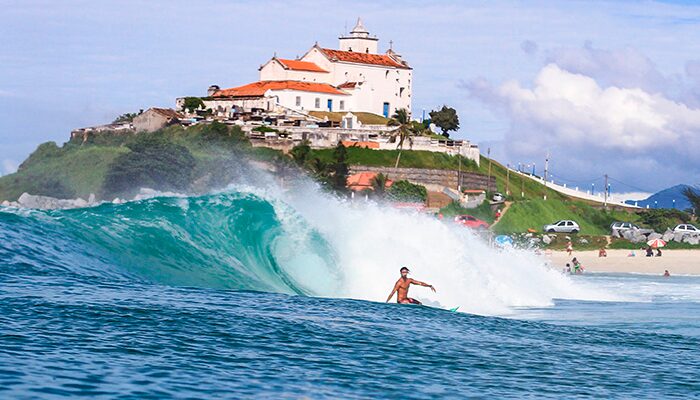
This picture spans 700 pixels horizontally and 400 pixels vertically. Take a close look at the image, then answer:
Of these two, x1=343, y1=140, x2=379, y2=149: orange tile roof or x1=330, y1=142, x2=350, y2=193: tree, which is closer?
x1=330, y1=142, x2=350, y2=193: tree

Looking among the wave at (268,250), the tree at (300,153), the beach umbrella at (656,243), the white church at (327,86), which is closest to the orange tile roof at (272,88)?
the white church at (327,86)

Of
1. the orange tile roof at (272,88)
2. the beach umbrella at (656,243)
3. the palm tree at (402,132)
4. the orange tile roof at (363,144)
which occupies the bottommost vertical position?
the beach umbrella at (656,243)

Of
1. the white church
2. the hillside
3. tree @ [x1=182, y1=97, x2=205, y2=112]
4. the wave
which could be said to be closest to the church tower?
the white church

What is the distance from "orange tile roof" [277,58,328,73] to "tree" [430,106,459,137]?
38.5 ft

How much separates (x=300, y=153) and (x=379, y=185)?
5.96 meters

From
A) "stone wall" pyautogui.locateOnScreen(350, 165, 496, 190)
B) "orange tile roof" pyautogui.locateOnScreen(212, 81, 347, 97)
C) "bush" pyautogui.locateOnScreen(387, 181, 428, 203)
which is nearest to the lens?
"bush" pyautogui.locateOnScreen(387, 181, 428, 203)

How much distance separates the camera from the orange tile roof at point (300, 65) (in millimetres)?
105344

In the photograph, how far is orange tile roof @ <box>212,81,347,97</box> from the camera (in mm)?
101000

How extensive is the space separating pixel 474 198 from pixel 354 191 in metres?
8.69

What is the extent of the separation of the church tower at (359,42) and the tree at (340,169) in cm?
3096

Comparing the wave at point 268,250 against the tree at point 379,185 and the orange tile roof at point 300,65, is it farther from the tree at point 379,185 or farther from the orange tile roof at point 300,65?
the orange tile roof at point 300,65

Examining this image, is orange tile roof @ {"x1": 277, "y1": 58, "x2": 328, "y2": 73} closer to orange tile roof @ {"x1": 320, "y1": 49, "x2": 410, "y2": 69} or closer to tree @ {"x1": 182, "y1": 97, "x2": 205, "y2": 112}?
orange tile roof @ {"x1": 320, "y1": 49, "x2": 410, "y2": 69}

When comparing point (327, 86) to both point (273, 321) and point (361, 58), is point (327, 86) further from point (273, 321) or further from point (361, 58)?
point (273, 321)

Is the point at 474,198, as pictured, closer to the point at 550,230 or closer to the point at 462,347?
the point at 550,230
